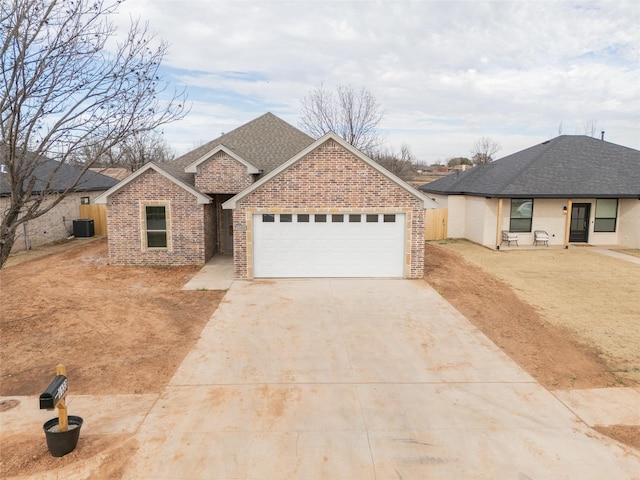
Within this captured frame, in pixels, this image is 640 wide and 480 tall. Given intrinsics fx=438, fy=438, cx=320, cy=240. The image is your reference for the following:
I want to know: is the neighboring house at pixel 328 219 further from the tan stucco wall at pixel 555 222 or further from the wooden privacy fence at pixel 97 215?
the wooden privacy fence at pixel 97 215

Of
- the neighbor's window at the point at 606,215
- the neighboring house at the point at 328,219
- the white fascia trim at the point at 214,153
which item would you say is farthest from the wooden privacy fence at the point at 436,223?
the white fascia trim at the point at 214,153

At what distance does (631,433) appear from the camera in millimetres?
6047

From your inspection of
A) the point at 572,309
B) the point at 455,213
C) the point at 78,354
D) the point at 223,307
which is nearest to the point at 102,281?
the point at 223,307

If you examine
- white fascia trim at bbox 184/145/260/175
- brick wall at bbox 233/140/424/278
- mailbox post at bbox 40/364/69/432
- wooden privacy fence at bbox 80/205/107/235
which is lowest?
mailbox post at bbox 40/364/69/432

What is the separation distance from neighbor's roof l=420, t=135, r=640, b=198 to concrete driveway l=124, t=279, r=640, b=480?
13828 millimetres

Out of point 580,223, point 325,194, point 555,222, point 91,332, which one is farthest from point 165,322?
point 580,223

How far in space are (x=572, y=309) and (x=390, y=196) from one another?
6.21 metres

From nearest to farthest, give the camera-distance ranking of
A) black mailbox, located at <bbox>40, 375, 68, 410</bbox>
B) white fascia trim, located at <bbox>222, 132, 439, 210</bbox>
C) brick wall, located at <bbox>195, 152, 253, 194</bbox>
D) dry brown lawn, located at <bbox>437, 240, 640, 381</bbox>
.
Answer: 1. black mailbox, located at <bbox>40, 375, 68, 410</bbox>
2. dry brown lawn, located at <bbox>437, 240, 640, 381</bbox>
3. white fascia trim, located at <bbox>222, 132, 439, 210</bbox>
4. brick wall, located at <bbox>195, 152, 253, 194</bbox>

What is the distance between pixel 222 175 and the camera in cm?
1784

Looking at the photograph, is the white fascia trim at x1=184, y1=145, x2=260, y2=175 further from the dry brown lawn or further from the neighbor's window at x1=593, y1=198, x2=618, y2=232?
the neighbor's window at x1=593, y1=198, x2=618, y2=232

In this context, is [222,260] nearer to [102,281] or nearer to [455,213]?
[102,281]

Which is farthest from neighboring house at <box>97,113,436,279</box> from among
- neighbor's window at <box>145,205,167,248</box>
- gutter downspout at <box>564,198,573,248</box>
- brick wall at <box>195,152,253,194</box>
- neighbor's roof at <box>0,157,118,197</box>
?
gutter downspout at <box>564,198,573,248</box>

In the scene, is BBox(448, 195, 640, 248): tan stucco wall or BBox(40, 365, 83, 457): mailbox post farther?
BBox(448, 195, 640, 248): tan stucco wall

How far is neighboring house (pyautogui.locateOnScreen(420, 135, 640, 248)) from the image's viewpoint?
2133 cm
